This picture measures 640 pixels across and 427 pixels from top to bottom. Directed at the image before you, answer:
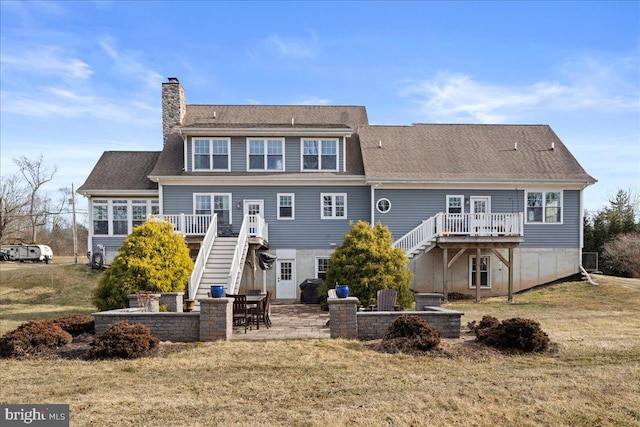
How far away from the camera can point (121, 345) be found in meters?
9.03

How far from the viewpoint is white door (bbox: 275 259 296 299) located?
21281 mm

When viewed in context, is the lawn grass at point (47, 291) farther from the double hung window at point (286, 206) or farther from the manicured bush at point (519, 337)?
the manicured bush at point (519, 337)

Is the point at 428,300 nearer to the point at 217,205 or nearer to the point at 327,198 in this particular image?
the point at 327,198

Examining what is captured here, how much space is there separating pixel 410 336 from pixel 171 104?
18.3 m

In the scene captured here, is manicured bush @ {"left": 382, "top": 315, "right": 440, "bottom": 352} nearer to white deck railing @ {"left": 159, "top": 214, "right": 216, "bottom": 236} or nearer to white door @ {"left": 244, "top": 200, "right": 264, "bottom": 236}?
white deck railing @ {"left": 159, "top": 214, "right": 216, "bottom": 236}

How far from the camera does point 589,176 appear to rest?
70.0 feet

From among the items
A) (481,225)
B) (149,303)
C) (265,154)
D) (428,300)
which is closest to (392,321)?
Result: (428,300)

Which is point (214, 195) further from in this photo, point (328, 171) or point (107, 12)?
point (107, 12)

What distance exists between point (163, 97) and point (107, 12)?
1056cm

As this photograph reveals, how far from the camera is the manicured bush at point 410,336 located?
9188 millimetres

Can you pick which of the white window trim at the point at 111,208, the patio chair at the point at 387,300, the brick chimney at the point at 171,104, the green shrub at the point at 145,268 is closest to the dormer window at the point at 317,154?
the brick chimney at the point at 171,104

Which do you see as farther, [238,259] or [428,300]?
[238,259]

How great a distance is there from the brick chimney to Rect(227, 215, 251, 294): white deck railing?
7830mm

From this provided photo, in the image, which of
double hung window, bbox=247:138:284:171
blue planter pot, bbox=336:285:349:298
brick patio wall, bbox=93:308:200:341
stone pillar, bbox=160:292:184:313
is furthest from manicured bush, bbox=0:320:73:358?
double hung window, bbox=247:138:284:171
